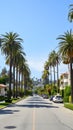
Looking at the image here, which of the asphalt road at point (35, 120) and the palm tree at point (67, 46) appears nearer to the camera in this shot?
the asphalt road at point (35, 120)

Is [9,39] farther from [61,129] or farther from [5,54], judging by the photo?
[61,129]

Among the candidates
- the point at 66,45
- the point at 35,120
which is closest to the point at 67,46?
the point at 66,45

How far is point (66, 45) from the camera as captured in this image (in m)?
62.6

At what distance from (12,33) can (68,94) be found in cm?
1695

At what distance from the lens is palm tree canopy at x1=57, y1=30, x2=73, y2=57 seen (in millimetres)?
62094

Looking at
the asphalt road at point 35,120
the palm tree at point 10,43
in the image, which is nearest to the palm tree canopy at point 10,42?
the palm tree at point 10,43

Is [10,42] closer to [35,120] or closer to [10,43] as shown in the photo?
[10,43]

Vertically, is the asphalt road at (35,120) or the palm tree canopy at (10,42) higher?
the palm tree canopy at (10,42)

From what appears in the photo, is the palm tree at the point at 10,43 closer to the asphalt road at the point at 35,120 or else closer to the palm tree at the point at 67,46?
the palm tree at the point at 67,46

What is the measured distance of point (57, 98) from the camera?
2965 inches

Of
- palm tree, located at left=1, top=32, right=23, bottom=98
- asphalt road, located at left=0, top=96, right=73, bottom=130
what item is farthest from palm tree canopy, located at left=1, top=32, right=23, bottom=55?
asphalt road, located at left=0, top=96, right=73, bottom=130

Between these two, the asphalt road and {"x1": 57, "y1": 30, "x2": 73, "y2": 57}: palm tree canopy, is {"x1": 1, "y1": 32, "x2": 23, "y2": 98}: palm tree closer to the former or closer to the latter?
{"x1": 57, "y1": 30, "x2": 73, "y2": 57}: palm tree canopy

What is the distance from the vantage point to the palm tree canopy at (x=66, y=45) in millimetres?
62094

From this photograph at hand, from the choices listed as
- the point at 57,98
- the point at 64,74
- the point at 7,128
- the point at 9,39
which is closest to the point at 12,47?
the point at 9,39
